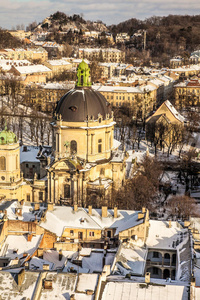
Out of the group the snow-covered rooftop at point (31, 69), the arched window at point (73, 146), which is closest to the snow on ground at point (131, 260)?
the arched window at point (73, 146)

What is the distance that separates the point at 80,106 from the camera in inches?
2734

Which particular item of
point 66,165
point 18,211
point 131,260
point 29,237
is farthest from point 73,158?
point 131,260

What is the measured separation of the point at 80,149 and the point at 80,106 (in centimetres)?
516

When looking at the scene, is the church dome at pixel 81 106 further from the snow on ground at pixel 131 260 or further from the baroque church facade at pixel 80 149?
the snow on ground at pixel 131 260

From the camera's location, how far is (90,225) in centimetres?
5675

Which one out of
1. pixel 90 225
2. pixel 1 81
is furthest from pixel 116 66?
pixel 90 225

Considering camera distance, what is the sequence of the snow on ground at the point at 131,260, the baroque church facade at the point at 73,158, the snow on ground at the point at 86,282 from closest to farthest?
the snow on ground at the point at 86,282 → the snow on ground at the point at 131,260 → the baroque church facade at the point at 73,158

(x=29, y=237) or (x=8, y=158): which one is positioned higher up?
(x=8, y=158)

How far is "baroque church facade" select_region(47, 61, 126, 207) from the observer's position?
6894 cm

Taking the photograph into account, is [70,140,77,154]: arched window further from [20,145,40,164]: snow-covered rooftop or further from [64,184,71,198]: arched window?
[20,145,40,164]: snow-covered rooftop

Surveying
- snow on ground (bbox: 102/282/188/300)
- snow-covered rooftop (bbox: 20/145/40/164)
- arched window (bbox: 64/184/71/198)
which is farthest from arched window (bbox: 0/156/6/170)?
snow on ground (bbox: 102/282/188/300)

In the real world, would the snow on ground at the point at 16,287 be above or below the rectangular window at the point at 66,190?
above

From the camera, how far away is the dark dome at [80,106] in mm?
69312

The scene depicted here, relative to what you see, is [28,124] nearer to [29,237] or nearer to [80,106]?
[80,106]
